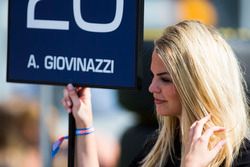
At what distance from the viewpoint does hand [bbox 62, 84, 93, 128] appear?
8.36 feet

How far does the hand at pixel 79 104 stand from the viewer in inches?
100

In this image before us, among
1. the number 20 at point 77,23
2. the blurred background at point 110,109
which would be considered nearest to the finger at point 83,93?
the number 20 at point 77,23

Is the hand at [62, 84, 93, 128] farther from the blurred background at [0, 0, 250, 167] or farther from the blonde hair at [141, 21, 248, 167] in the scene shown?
the blurred background at [0, 0, 250, 167]

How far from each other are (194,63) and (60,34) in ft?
1.55

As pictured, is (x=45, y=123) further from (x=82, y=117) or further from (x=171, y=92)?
(x=171, y=92)

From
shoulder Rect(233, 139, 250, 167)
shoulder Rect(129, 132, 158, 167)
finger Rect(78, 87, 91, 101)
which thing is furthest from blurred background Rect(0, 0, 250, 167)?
shoulder Rect(233, 139, 250, 167)

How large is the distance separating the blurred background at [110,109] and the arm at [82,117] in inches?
55.5

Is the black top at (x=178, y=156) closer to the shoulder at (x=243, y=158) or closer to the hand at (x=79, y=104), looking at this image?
the shoulder at (x=243, y=158)

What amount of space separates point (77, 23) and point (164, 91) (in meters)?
0.37

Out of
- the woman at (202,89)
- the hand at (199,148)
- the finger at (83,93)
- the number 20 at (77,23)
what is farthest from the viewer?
the finger at (83,93)

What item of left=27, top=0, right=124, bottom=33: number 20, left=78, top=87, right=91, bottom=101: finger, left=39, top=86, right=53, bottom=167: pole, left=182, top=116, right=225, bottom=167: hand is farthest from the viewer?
left=39, top=86, right=53, bottom=167: pole

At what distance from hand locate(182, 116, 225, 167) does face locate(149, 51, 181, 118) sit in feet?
0.55

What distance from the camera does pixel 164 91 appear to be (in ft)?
7.91

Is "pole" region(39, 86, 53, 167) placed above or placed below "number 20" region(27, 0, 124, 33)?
below
